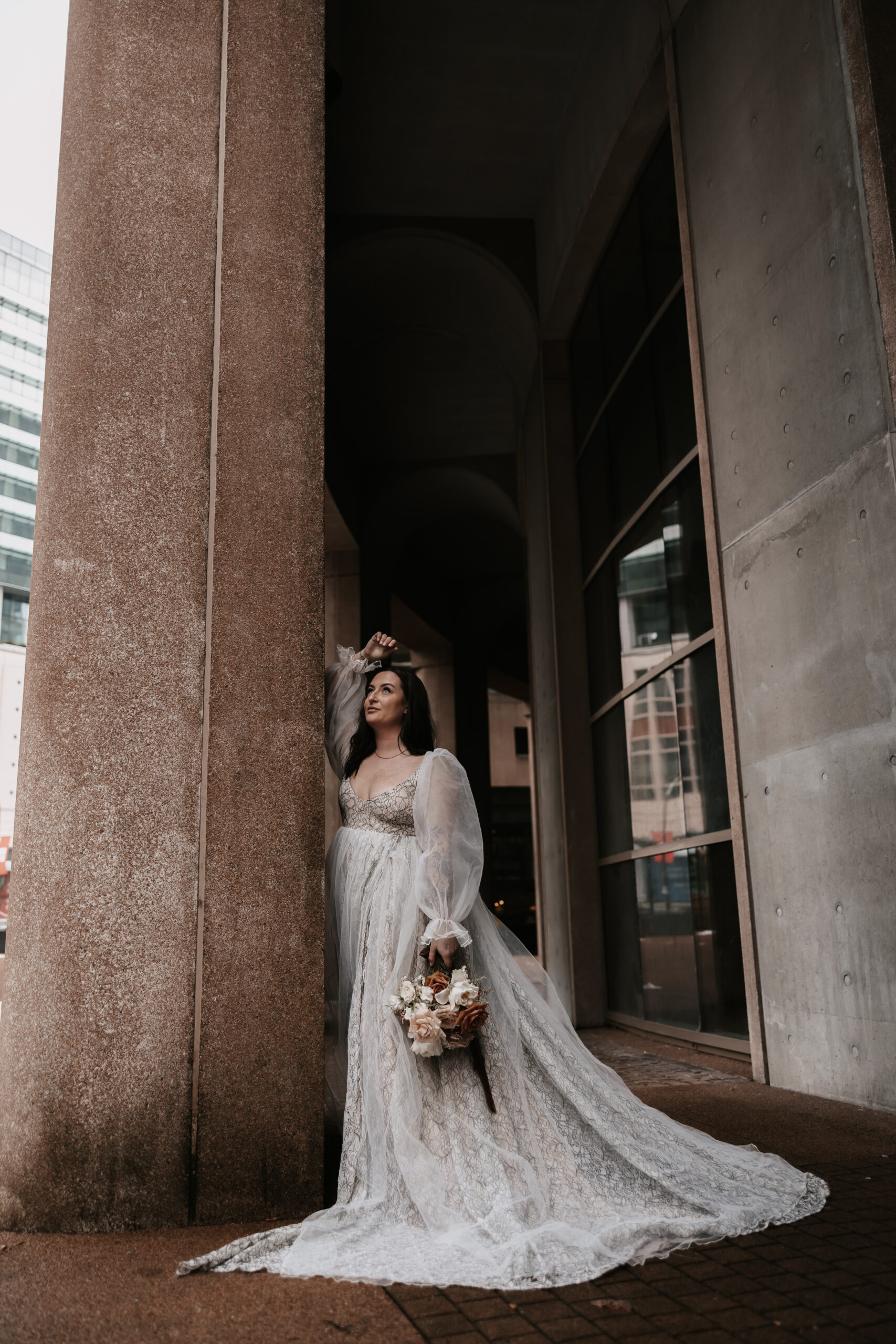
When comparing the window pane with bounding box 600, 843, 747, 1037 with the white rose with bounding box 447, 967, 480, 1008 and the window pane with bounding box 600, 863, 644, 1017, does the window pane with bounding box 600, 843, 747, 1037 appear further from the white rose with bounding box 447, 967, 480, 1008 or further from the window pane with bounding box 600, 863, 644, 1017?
the white rose with bounding box 447, 967, 480, 1008

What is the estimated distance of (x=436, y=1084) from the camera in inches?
141

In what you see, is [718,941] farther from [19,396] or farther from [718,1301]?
[19,396]

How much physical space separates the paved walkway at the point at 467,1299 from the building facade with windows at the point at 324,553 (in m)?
0.37

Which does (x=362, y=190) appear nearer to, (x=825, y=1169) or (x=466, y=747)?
(x=825, y=1169)

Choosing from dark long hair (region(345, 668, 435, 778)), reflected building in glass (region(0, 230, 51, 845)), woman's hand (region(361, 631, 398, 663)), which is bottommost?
dark long hair (region(345, 668, 435, 778))

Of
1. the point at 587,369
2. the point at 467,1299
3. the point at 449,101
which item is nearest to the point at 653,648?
the point at 587,369

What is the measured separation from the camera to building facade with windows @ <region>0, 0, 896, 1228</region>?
3418 mm

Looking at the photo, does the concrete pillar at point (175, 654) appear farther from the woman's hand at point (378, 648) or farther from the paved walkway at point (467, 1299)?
the woman's hand at point (378, 648)

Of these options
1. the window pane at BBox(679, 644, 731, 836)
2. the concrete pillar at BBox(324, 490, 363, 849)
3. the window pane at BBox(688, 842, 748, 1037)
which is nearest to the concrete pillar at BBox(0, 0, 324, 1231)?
the window pane at BBox(679, 644, 731, 836)

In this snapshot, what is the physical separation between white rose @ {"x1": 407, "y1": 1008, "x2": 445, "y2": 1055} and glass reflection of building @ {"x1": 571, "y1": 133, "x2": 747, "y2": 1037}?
3.70m

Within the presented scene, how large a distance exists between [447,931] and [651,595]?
521 cm

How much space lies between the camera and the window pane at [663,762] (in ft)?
23.0

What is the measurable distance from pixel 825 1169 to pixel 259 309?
13.2ft

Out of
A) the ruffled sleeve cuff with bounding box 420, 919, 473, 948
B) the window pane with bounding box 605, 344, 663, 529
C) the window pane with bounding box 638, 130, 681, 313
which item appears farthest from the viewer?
the window pane with bounding box 605, 344, 663, 529
